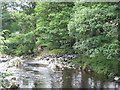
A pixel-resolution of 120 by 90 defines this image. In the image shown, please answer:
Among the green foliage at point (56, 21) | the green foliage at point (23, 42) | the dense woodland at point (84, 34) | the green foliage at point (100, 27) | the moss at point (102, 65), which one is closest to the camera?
the green foliage at point (100, 27)

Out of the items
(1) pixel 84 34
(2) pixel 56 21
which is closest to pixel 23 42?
(2) pixel 56 21

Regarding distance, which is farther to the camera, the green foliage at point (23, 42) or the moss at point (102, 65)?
the green foliage at point (23, 42)

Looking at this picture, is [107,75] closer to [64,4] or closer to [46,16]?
[64,4]

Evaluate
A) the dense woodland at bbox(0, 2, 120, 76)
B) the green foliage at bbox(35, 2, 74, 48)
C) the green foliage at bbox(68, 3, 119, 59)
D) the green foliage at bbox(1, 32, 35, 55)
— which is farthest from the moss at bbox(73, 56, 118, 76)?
the green foliage at bbox(1, 32, 35, 55)

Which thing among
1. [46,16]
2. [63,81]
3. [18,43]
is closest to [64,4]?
[46,16]

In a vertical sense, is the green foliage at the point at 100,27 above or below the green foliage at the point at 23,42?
above

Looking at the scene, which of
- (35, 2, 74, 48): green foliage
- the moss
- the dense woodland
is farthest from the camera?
(35, 2, 74, 48): green foliage

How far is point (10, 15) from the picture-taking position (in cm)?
1667

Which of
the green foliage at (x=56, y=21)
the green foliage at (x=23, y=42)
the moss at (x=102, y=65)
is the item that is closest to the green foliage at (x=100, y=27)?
the moss at (x=102, y=65)

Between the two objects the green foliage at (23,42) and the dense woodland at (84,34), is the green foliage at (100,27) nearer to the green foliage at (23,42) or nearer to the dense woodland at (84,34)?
the dense woodland at (84,34)

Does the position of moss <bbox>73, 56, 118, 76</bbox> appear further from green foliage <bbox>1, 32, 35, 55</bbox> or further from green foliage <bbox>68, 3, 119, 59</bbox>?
green foliage <bbox>1, 32, 35, 55</bbox>

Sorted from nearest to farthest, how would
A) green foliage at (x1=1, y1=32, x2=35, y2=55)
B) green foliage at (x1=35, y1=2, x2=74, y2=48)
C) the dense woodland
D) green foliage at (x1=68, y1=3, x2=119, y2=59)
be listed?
green foliage at (x1=68, y1=3, x2=119, y2=59)
the dense woodland
green foliage at (x1=35, y1=2, x2=74, y2=48)
green foliage at (x1=1, y1=32, x2=35, y2=55)

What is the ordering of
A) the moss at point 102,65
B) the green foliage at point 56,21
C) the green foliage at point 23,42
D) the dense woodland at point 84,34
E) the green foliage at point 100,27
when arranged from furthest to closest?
the green foliage at point 23,42, the green foliage at point 56,21, the moss at point 102,65, the dense woodland at point 84,34, the green foliage at point 100,27

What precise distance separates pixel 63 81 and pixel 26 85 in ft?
4.18
